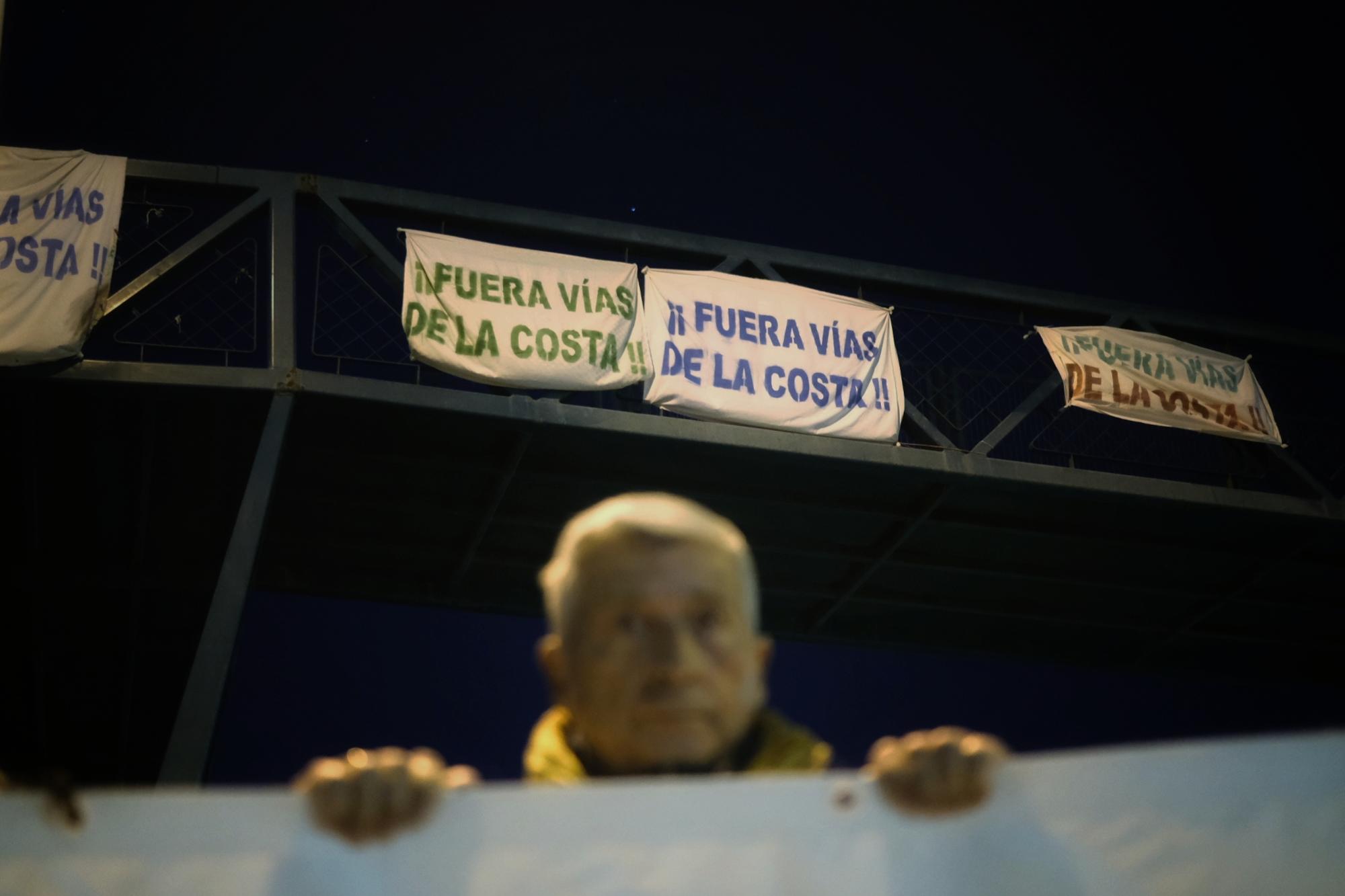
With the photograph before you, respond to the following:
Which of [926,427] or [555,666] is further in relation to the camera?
[926,427]

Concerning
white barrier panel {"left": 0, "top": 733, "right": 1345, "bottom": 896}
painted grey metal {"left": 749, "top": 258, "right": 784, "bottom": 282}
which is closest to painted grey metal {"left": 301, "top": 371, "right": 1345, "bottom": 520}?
painted grey metal {"left": 749, "top": 258, "right": 784, "bottom": 282}

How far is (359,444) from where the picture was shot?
9484 millimetres

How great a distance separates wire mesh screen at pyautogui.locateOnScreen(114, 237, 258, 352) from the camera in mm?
8922

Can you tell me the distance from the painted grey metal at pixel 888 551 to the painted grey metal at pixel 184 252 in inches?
224

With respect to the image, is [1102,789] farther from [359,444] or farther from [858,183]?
[858,183]

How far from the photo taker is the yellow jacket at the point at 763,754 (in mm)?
2289

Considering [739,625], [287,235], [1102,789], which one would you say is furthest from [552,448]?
[1102,789]

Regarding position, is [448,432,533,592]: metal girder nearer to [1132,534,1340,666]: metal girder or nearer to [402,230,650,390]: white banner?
[402,230,650,390]: white banner

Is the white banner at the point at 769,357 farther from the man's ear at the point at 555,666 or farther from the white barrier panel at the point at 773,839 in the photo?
the white barrier panel at the point at 773,839

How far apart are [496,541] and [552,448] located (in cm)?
179

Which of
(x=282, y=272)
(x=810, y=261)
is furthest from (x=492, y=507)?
(x=810, y=261)

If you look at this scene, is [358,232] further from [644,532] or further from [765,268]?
[644,532]

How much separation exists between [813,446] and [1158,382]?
3648 millimetres

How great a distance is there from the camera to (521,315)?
9.05m
